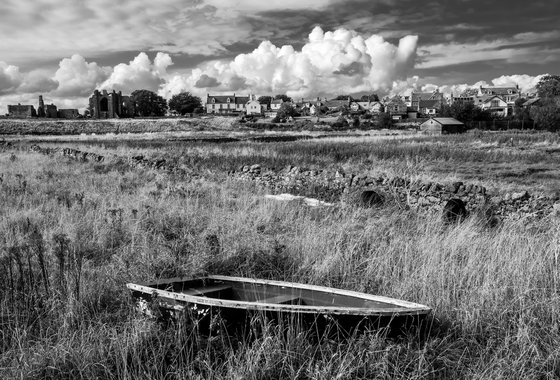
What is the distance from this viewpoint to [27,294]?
15.4 feet

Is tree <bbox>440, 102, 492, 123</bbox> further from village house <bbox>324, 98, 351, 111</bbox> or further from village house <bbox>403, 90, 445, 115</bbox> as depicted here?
village house <bbox>324, 98, 351, 111</bbox>

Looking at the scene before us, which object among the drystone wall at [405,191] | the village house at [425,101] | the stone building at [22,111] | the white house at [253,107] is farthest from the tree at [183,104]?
the drystone wall at [405,191]

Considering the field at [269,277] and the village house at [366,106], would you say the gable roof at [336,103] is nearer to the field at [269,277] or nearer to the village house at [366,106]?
A: the village house at [366,106]

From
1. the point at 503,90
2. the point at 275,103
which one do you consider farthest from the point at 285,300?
the point at 275,103

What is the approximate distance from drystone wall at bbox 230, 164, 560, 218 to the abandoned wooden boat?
22.7 feet

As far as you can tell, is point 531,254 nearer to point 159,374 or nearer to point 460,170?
point 159,374

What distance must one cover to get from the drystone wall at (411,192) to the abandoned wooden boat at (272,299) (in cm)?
692

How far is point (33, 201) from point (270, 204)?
5.49 m

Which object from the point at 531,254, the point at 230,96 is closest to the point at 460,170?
the point at 531,254

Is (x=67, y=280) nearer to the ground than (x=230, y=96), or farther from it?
nearer to the ground

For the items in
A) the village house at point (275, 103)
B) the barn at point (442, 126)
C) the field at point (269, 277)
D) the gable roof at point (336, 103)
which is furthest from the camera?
the village house at point (275, 103)

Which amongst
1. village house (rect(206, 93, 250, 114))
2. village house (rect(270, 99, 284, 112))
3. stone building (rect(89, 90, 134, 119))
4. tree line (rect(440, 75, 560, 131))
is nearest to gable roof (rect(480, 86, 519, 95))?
tree line (rect(440, 75, 560, 131))

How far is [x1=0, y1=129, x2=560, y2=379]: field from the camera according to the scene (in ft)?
11.8

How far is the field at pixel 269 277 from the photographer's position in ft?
11.8
